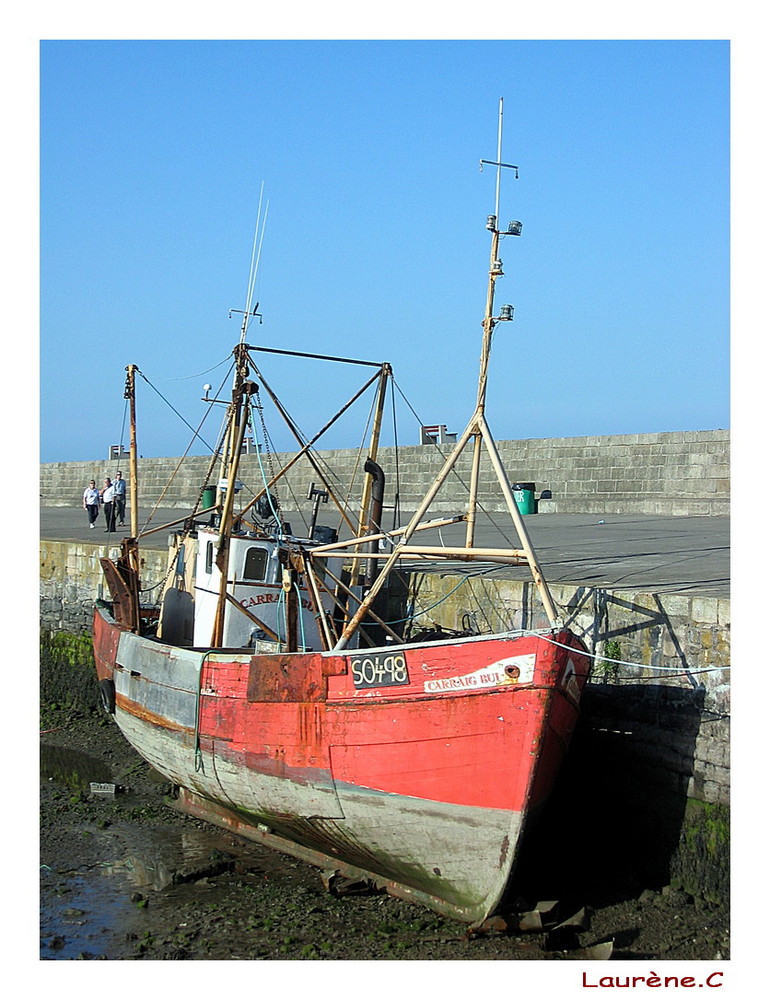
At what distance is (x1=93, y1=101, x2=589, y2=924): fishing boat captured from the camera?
287 inches

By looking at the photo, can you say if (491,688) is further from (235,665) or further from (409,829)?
(235,665)

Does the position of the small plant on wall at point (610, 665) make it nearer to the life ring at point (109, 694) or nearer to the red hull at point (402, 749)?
the red hull at point (402, 749)

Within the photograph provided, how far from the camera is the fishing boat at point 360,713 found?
730 centimetres

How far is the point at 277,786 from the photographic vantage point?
8.53 meters

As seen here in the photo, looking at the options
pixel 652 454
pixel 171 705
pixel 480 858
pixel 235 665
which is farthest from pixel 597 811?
pixel 652 454

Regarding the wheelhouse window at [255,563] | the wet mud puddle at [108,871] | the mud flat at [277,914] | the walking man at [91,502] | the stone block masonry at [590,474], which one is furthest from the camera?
the walking man at [91,502]

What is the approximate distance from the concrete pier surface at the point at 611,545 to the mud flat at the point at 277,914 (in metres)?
2.92

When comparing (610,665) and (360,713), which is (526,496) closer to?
(610,665)

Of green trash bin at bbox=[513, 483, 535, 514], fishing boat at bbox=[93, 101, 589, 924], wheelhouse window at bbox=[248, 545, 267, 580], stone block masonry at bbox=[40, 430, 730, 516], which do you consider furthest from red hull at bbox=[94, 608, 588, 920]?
green trash bin at bbox=[513, 483, 535, 514]

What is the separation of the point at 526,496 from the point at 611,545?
524 cm

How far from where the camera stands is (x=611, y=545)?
14.3 meters

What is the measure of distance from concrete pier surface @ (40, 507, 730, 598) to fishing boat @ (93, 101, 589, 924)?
1.80 metres

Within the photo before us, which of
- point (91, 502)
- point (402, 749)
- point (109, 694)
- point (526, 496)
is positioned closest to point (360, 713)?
point (402, 749)

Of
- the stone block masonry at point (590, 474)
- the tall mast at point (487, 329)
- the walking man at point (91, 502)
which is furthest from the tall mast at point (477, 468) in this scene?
the walking man at point (91, 502)
